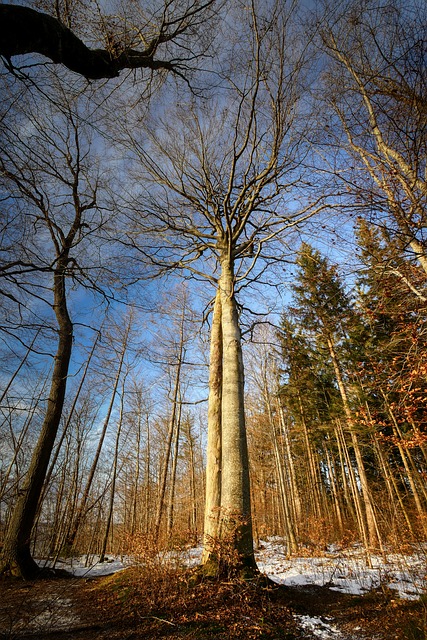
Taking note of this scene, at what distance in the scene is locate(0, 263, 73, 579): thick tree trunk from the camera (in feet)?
19.6

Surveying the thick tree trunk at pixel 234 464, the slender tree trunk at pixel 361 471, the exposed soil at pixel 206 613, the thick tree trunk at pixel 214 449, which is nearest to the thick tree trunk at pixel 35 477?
the exposed soil at pixel 206 613

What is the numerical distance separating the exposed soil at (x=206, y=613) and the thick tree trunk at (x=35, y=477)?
170 centimetres

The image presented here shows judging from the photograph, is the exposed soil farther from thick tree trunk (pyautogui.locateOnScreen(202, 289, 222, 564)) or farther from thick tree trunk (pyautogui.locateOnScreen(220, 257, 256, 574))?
thick tree trunk (pyautogui.locateOnScreen(202, 289, 222, 564))

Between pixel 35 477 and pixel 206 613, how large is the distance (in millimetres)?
5181

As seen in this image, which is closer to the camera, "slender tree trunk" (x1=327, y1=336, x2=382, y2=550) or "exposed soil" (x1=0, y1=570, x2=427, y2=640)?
"exposed soil" (x1=0, y1=570, x2=427, y2=640)

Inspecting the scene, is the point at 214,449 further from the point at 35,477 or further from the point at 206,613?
the point at 35,477

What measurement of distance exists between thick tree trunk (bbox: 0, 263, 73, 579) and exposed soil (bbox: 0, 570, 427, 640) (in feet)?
5.56

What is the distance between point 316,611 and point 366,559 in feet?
19.7

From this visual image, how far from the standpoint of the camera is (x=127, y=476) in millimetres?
19656

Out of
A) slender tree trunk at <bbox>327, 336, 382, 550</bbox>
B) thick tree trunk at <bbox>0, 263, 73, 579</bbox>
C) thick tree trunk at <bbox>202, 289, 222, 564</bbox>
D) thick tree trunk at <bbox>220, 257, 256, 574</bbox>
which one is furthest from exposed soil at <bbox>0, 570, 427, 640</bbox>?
slender tree trunk at <bbox>327, 336, 382, 550</bbox>

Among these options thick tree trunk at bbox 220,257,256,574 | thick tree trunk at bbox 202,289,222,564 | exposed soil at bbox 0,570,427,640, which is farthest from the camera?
thick tree trunk at bbox 202,289,222,564

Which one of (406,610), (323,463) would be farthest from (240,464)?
(323,463)

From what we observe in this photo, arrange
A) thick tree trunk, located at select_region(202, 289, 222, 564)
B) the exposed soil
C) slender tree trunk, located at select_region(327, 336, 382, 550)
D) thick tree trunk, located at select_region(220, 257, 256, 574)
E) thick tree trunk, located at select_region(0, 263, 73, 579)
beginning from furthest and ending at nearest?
slender tree trunk, located at select_region(327, 336, 382, 550)
thick tree trunk, located at select_region(0, 263, 73, 579)
thick tree trunk, located at select_region(202, 289, 222, 564)
thick tree trunk, located at select_region(220, 257, 256, 574)
the exposed soil

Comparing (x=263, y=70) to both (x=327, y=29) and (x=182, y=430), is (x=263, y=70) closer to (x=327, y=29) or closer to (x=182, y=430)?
(x=327, y=29)
